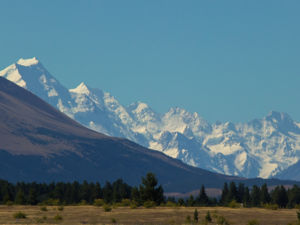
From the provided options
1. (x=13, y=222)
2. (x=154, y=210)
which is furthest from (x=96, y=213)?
(x=13, y=222)

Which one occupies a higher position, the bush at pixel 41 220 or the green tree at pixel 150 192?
the green tree at pixel 150 192

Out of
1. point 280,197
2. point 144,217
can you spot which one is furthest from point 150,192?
point 280,197

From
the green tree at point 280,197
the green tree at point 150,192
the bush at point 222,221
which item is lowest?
the bush at point 222,221

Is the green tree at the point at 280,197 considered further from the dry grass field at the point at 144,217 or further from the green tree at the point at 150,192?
the dry grass field at the point at 144,217

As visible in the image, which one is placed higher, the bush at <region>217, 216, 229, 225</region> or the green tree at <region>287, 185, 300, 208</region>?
the green tree at <region>287, 185, 300, 208</region>

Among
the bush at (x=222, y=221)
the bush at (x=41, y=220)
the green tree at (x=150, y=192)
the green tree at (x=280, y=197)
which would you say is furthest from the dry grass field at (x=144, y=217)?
the green tree at (x=280, y=197)

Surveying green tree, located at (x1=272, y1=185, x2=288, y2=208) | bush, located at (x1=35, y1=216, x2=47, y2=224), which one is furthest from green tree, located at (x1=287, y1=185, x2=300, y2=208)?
bush, located at (x1=35, y1=216, x2=47, y2=224)

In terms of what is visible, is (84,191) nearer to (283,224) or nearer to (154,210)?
(154,210)

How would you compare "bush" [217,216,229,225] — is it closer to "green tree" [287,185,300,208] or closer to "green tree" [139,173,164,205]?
"green tree" [139,173,164,205]

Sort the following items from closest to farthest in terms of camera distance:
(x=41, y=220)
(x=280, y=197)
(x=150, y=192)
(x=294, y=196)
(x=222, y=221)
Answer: (x=222, y=221)
(x=41, y=220)
(x=150, y=192)
(x=280, y=197)
(x=294, y=196)

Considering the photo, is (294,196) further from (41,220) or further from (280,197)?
(41,220)

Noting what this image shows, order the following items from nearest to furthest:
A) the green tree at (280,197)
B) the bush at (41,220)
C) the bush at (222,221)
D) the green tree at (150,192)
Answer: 1. the bush at (222,221)
2. the bush at (41,220)
3. the green tree at (150,192)
4. the green tree at (280,197)

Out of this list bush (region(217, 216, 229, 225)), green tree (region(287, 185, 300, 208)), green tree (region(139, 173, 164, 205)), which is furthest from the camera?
green tree (region(287, 185, 300, 208))

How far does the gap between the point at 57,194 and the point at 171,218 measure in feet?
362
